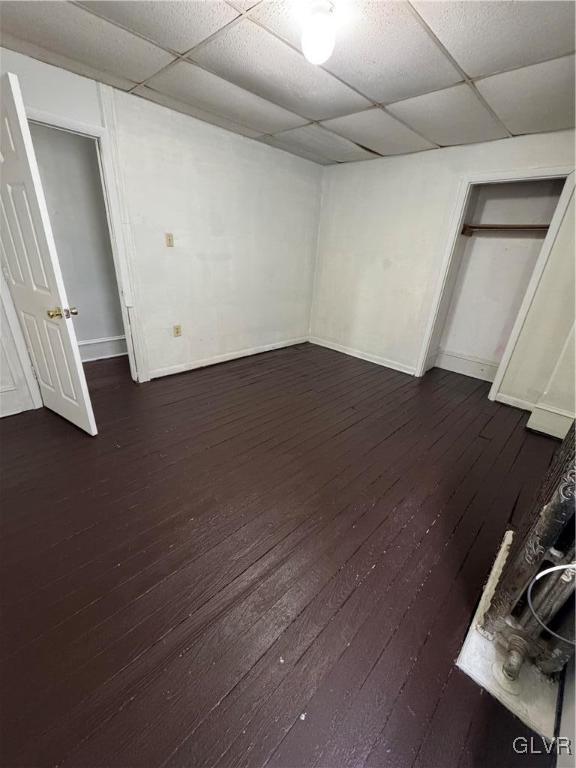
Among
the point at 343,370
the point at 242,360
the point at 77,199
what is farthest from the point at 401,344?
the point at 77,199

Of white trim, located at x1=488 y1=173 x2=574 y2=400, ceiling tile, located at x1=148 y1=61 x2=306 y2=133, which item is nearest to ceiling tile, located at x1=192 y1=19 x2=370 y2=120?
ceiling tile, located at x1=148 y1=61 x2=306 y2=133

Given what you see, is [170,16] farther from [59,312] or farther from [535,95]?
[535,95]

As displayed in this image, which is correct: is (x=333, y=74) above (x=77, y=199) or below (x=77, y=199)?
above

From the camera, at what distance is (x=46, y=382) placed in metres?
2.44

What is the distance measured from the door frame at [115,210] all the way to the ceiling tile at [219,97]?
0.54 m

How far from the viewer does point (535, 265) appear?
3.04 m

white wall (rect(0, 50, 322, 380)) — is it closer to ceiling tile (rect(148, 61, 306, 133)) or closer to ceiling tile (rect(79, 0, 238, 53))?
ceiling tile (rect(148, 61, 306, 133))

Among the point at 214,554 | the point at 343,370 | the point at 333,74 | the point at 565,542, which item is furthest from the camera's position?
the point at 343,370

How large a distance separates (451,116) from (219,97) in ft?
5.87

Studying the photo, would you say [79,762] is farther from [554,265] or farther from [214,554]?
[554,265]

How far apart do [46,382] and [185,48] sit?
94.9 inches

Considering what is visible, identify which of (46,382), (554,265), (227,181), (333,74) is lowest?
(46,382)

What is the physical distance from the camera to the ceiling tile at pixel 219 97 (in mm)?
2101

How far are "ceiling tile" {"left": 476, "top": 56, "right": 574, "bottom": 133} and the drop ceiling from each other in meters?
0.01
